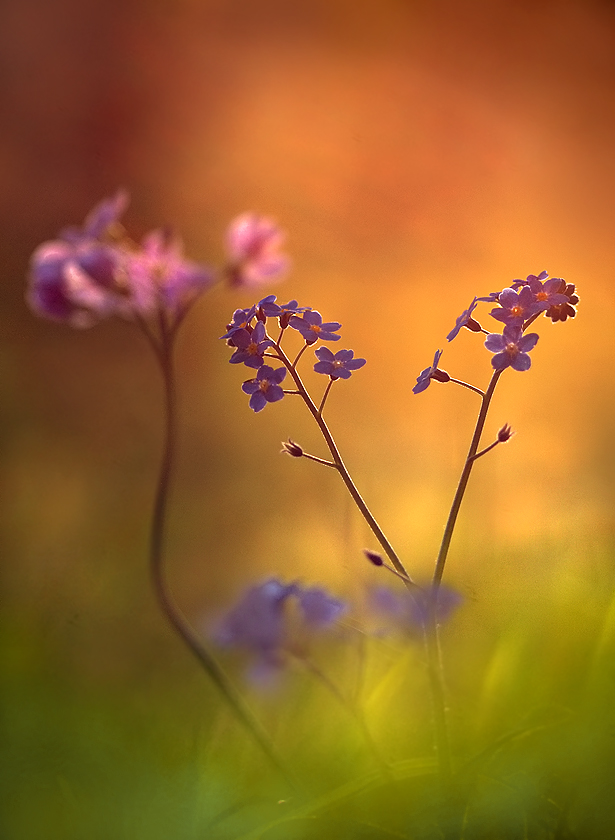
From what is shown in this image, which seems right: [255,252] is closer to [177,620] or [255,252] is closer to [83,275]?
[83,275]

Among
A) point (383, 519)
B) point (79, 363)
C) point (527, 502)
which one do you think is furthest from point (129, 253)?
point (79, 363)

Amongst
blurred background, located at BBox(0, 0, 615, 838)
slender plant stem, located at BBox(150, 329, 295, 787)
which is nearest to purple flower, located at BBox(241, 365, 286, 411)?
slender plant stem, located at BBox(150, 329, 295, 787)

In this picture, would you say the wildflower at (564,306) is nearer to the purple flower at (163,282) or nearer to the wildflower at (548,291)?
the wildflower at (548,291)

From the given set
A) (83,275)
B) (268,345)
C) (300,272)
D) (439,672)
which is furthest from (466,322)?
(300,272)

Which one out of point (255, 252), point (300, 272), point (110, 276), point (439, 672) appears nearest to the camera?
point (439, 672)

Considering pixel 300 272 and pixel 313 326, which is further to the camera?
pixel 300 272

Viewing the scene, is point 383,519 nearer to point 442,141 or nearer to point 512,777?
point 512,777

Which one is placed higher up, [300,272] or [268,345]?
[300,272]
